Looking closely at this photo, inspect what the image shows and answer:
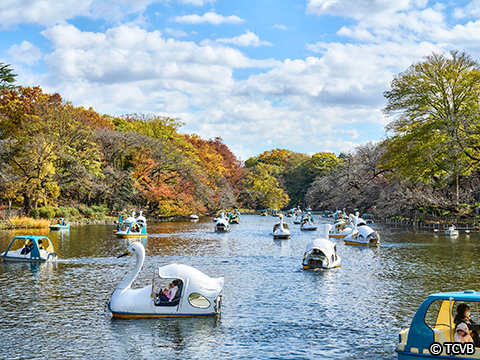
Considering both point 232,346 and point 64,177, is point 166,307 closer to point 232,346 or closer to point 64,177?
point 232,346

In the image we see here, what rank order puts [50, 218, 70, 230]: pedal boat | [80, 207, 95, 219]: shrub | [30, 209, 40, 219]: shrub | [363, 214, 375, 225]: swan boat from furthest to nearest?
[363, 214, 375, 225]: swan boat → [80, 207, 95, 219]: shrub → [30, 209, 40, 219]: shrub → [50, 218, 70, 230]: pedal boat

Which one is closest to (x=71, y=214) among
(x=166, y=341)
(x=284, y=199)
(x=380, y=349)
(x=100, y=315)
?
(x=100, y=315)

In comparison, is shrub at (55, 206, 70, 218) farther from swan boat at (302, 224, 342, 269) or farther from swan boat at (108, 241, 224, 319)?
swan boat at (108, 241, 224, 319)

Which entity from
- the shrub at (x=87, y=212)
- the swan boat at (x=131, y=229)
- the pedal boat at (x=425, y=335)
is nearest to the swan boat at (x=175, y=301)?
the pedal boat at (x=425, y=335)

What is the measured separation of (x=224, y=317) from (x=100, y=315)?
180 inches

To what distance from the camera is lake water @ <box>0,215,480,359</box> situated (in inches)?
516

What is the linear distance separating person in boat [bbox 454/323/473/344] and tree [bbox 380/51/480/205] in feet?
129

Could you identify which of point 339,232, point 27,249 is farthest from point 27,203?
point 339,232

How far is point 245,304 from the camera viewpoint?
1780 cm

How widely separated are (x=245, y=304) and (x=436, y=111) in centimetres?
4491

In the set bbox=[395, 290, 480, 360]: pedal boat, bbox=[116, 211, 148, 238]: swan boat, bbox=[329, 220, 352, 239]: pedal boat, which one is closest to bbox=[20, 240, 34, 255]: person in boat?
bbox=[116, 211, 148, 238]: swan boat

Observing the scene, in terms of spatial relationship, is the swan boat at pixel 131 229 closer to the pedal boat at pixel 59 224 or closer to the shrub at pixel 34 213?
the pedal boat at pixel 59 224

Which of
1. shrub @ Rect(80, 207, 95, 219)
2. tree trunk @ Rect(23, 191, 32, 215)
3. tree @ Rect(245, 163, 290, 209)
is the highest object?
tree @ Rect(245, 163, 290, 209)

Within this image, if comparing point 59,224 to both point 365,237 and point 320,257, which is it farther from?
point 320,257
